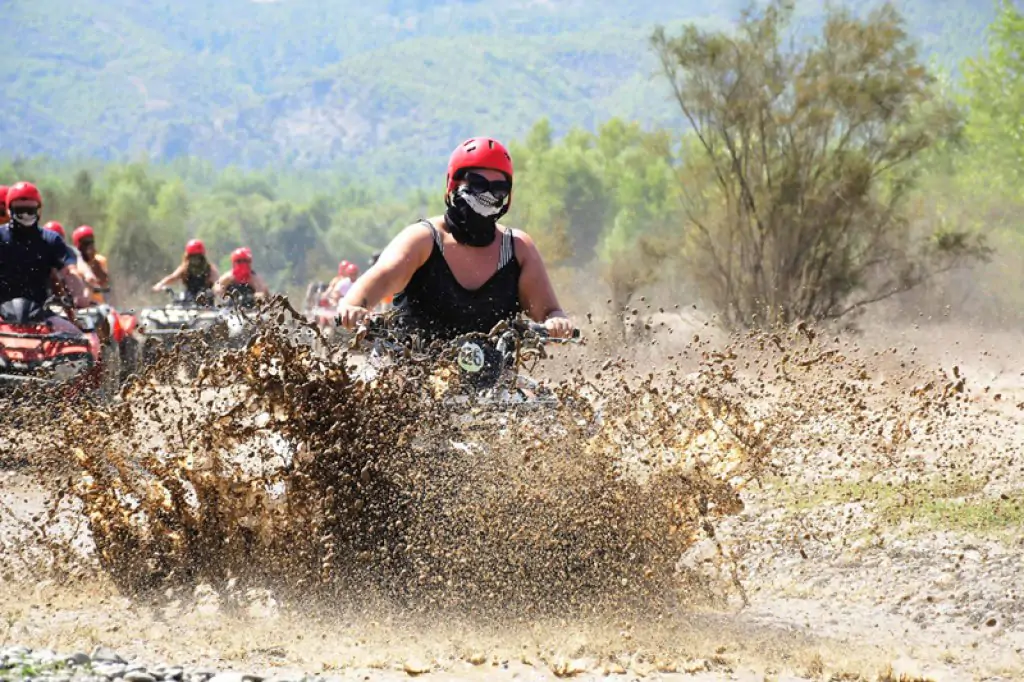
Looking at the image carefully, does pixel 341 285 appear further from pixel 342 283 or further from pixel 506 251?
pixel 506 251

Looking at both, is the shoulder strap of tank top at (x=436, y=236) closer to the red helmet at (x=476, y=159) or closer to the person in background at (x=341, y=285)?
the red helmet at (x=476, y=159)

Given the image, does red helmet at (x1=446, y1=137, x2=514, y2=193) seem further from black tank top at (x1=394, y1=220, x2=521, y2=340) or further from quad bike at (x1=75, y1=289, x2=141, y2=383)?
quad bike at (x1=75, y1=289, x2=141, y2=383)

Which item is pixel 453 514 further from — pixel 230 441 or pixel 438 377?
pixel 230 441

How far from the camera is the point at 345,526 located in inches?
229

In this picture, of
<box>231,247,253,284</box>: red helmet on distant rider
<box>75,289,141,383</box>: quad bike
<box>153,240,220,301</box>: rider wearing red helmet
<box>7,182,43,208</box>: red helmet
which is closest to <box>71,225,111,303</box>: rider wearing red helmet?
<box>75,289,141,383</box>: quad bike

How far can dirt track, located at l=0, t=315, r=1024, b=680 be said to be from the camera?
17.8 ft

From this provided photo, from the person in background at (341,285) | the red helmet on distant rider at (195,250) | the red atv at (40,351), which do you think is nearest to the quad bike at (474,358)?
the red atv at (40,351)

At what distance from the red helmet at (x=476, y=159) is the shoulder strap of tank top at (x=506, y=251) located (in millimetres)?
294

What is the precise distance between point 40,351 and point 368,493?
5.47 metres

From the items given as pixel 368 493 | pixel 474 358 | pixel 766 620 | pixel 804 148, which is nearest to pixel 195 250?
pixel 804 148

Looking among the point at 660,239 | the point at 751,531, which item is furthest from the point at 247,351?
the point at 660,239

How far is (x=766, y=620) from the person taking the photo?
6.70 m

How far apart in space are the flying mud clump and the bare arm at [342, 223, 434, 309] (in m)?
0.43

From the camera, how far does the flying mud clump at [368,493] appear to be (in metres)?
5.80
